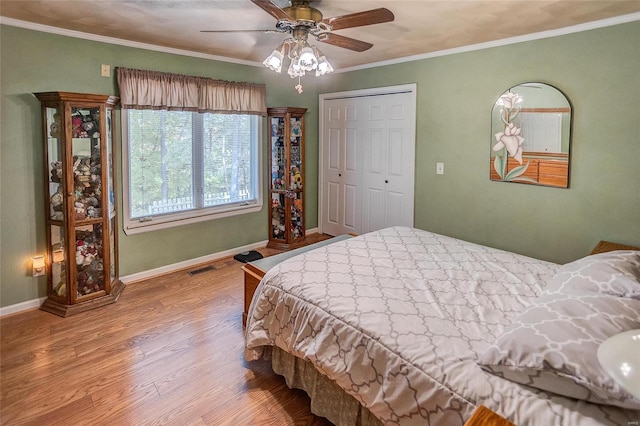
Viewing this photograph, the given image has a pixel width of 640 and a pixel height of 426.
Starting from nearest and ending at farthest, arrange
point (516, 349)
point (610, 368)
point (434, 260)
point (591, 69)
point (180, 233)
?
point (610, 368) → point (516, 349) → point (434, 260) → point (591, 69) → point (180, 233)

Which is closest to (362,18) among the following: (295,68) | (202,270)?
(295,68)

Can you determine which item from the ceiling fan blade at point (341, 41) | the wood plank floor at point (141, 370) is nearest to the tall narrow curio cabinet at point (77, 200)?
the wood plank floor at point (141, 370)

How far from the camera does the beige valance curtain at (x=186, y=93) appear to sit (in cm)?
339

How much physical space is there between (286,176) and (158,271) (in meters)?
1.82

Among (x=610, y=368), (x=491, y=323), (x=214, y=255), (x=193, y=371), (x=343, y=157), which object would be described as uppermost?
(x=343, y=157)

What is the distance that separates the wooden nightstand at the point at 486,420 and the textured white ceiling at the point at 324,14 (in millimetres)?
2358

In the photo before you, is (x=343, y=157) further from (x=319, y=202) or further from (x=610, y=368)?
(x=610, y=368)

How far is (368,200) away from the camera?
4742 mm

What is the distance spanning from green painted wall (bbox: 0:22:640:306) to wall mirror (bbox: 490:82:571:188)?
2.9 inches

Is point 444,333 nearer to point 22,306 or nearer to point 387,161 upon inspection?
point 387,161

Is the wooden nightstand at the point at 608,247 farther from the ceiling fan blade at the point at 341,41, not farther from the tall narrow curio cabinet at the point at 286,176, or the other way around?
the tall narrow curio cabinet at the point at 286,176

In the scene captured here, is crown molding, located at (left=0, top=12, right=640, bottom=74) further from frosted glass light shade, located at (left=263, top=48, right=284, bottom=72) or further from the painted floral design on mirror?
frosted glass light shade, located at (left=263, top=48, right=284, bottom=72)

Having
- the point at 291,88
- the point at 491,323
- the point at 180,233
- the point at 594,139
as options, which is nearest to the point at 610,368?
the point at 491,323

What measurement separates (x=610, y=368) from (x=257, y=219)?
13.7ft
